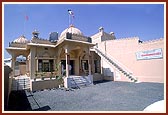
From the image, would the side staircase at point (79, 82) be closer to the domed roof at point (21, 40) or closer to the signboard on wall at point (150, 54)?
the signboard on wall at point (150, 54)

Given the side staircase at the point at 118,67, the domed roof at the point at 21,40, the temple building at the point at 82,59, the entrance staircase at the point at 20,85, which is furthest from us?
the domed roof at the point at 21,40

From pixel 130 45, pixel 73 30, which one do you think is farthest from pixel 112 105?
pixel 73 30

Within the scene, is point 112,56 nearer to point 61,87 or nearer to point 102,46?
point 102,46

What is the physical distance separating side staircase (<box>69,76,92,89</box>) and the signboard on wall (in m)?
6.31

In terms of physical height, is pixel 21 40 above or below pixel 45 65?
above

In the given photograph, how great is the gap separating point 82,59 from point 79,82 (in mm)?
5100

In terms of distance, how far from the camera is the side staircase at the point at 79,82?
13.2 meters

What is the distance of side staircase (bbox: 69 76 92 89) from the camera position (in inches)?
521

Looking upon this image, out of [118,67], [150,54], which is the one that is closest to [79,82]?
[118,67]

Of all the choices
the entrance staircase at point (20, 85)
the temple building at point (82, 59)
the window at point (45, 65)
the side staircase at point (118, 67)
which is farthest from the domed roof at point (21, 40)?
the side staircase at point (118, 67)

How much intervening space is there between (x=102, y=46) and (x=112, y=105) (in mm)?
14489

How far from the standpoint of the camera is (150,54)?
14.7 m

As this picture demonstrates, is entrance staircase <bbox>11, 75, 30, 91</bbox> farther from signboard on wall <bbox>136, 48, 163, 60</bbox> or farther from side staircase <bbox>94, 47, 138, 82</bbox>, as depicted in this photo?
signboard on wall <bbox>136, 48, 163, 60</bbox>

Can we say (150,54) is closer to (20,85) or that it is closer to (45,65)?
(45,65)
